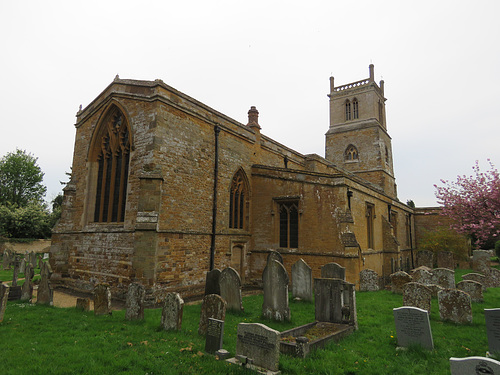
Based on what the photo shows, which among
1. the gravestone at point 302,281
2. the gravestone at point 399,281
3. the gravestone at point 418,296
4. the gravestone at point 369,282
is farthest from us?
the gravestone at point 369,282

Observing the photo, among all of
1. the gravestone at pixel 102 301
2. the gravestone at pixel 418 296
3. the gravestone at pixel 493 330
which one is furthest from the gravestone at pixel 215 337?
the gravestone at pixel 418 296

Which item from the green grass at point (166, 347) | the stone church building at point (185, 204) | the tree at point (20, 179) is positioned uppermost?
the tree at point (20, 179)

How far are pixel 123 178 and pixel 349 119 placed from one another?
1060 inches

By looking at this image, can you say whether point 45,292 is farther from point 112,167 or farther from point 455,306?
point 455,306

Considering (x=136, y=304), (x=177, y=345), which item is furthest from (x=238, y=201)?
(x=177, y=345)

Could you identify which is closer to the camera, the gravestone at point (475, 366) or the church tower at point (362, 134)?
the gravestone at point (475, 366)

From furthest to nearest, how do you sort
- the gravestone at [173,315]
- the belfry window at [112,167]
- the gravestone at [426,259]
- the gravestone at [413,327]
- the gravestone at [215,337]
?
the gravestone at [426,259]
the belfry window at [112,167]
the gravestone at [173,315]
the gravestone at [413,327]
the gravestone at [215,337]

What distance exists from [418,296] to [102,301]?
28.6 ft

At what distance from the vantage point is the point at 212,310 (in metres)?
6.65

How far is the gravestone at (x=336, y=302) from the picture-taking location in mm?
7298

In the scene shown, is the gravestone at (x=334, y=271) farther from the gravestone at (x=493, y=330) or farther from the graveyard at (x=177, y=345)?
the gravestone at (x=493, y=330)

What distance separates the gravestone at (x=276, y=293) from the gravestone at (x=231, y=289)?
86 cm

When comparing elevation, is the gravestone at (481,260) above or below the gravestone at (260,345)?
above

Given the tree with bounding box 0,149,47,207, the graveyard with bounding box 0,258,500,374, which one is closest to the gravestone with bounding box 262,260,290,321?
the graveyard with bounding box 0,258,500,374
